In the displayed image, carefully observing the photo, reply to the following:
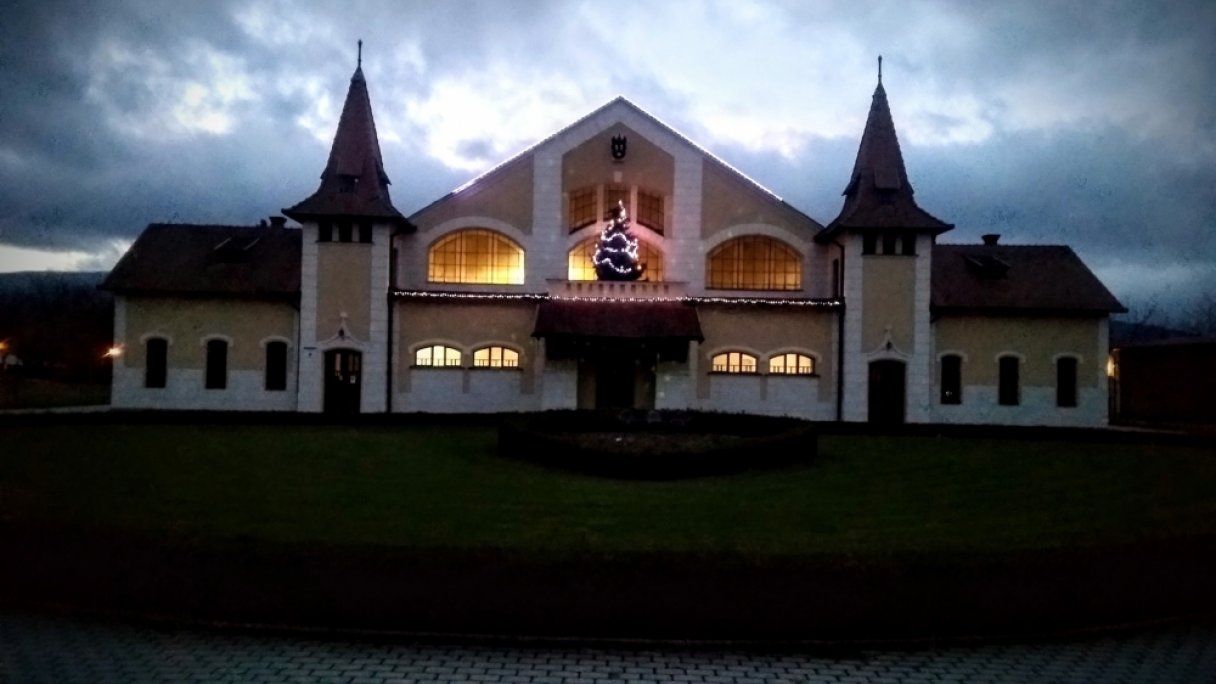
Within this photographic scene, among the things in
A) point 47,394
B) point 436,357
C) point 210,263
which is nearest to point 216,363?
point 210,263

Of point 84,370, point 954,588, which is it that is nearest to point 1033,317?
point 954,588

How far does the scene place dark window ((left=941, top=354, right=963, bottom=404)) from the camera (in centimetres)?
3291

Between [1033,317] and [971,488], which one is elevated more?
[1033,317]

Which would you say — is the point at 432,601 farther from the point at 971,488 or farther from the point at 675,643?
the point at 971,488

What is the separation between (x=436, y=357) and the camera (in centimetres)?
3206

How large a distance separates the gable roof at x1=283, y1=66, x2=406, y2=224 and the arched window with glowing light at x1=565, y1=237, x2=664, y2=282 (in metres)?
6.38

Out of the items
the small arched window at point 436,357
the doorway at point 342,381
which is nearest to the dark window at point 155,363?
the doorway at point 342,381

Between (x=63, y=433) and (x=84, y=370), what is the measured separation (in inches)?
1748

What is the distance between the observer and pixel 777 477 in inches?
736

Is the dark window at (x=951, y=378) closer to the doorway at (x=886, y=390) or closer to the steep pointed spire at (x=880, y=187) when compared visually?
the doorway at (x=886, y=390)

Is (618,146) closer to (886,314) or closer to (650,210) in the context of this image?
(650,210)

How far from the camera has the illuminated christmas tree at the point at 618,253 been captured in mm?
31844

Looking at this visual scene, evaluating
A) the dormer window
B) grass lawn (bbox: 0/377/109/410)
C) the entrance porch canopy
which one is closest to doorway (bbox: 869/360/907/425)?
the dormer window

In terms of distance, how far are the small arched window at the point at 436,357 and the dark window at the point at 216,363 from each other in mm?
7178
